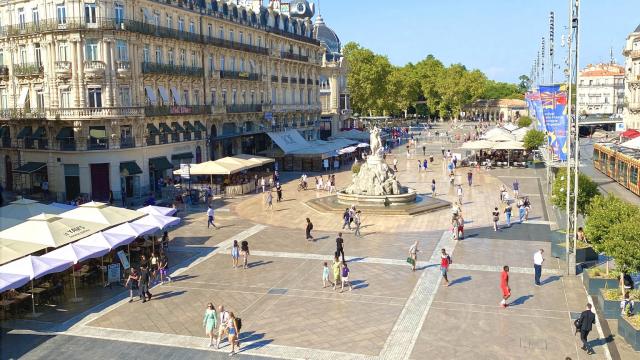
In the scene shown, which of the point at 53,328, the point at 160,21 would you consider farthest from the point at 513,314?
the point at 160,21

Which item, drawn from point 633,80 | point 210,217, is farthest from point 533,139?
point 210,217

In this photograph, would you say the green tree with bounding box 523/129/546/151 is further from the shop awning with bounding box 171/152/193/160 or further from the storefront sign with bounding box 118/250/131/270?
the storefront sign with bounding box 118/250/131/270

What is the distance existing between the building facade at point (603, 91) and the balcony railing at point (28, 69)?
13643cm

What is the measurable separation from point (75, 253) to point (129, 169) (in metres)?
22.2

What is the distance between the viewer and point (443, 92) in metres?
151

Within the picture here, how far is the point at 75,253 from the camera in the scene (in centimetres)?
2108

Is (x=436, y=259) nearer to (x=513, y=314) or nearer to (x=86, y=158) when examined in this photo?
(x=513, y=314)

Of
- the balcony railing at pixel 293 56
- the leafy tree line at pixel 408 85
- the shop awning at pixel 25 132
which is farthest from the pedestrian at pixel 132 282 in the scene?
the leafy tree line at pixel 408 85

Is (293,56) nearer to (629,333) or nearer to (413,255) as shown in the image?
(413,255)

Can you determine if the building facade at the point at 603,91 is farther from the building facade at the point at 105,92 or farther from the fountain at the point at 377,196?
the fountain at the point at 377,196

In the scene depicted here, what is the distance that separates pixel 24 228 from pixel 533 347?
17.9 m

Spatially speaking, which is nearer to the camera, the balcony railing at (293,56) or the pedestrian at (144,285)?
the pedestrian at (144,285)

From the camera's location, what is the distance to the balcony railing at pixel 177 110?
145 ft

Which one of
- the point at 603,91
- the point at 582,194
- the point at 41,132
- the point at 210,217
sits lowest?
the point at 210,217
